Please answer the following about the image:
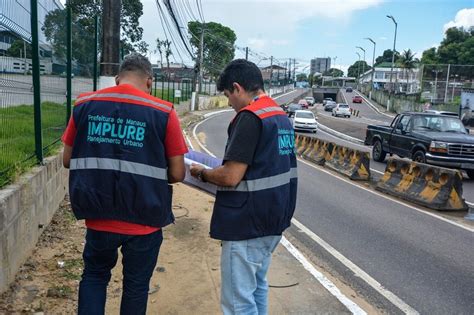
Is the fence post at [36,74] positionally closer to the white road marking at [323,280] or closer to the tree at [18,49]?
the tree at [18,49]

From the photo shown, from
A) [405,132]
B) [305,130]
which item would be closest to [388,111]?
[305,130]

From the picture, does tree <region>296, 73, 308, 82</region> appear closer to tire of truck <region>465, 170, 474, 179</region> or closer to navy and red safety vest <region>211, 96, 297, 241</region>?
tire of truck <region>465, 170, 474, 179</region>

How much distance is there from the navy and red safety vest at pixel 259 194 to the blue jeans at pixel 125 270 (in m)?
0.46

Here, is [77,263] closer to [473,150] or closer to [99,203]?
[99,203]

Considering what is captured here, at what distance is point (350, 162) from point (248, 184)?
10444mm

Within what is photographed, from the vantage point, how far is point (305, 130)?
29.5 m

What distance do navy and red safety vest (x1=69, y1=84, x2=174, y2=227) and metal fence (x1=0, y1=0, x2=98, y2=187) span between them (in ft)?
6.23

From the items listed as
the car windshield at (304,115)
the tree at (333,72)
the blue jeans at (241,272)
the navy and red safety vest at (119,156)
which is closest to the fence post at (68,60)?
the navy and red safety vest at (119,156)

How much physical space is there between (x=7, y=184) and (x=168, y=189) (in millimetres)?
2179

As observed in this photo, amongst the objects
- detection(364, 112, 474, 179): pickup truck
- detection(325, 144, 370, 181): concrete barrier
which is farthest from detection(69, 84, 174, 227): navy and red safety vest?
detection(364, 112, 474, 179): pickup truck

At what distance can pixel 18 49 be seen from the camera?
4.75 metres

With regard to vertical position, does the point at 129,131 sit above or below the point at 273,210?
above

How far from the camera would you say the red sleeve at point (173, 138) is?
274 centimetres

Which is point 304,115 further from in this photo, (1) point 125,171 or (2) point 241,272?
(1) point 125,171
